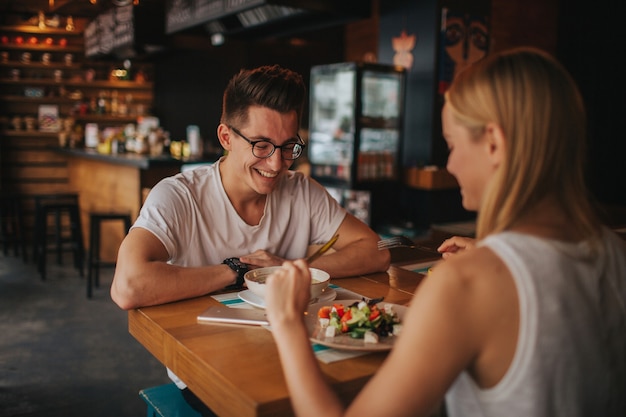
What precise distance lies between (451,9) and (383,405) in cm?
545

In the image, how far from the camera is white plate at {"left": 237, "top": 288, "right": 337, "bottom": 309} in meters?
1.57

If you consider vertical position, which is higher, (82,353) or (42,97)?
(42,97)

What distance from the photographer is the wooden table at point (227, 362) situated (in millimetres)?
1087

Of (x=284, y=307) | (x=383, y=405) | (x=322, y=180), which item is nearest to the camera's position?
(x=383, y=405)

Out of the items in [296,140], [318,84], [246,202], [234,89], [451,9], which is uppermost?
[451,9]

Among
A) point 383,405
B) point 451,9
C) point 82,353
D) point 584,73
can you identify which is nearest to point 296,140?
point 383,405

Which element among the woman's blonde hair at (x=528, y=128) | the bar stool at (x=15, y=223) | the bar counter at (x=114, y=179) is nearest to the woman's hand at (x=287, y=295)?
the woman's blonde hair at (x=528, y=128)

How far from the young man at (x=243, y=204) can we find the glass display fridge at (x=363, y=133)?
359 centimetres

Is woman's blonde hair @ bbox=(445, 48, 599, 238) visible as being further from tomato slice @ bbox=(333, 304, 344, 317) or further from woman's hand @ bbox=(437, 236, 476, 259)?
woman's hand @ bbox=(437, 236, 476, 259)

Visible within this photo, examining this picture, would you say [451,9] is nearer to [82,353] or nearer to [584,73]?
[584,73]

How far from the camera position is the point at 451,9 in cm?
572

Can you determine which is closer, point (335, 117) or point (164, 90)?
point (335, 117)

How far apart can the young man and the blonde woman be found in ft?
2.95

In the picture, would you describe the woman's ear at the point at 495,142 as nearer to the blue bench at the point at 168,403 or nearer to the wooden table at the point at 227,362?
the wooden table at the point at 227,362
